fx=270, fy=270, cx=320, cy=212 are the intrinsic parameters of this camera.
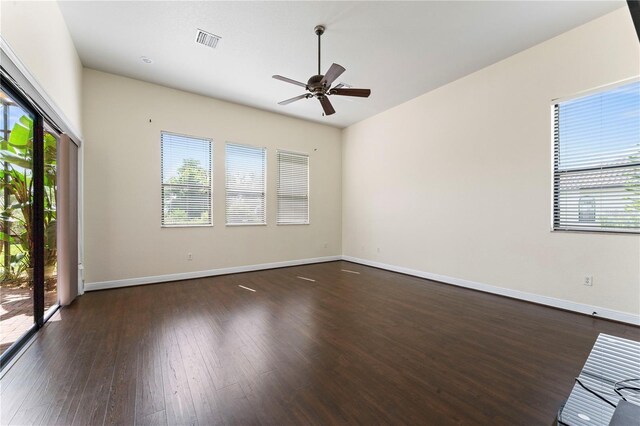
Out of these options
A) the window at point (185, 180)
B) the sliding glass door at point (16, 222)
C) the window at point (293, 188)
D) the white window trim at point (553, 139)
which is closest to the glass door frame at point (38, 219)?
the sliding glass door at point (16, 222)

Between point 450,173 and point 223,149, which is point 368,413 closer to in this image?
point 450,173

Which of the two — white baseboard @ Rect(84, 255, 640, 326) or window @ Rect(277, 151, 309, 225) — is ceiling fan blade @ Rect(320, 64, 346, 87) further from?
white baseboard @ Rect(84, 255, 640, 326)

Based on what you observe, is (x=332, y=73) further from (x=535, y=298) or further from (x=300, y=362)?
(x=535, y=298)

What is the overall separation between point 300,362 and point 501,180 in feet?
12.8

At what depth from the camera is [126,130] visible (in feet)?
Result: 14.9

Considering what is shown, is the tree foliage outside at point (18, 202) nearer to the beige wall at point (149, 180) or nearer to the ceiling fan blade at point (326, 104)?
the beige wall at point (149, 180)

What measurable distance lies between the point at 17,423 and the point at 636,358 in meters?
3.45

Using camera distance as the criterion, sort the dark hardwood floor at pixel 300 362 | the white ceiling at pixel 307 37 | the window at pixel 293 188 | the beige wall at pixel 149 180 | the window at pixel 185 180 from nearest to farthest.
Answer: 1. the dark hardwood floor at pixel 300 362
2. the white ceiling at pixel 307 37
3. the beige wall at pixel 149 180
4. the window at pixel 185 180
5. the window at pixel 293 188

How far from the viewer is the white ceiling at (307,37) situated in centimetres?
299

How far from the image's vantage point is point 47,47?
257 centimetres

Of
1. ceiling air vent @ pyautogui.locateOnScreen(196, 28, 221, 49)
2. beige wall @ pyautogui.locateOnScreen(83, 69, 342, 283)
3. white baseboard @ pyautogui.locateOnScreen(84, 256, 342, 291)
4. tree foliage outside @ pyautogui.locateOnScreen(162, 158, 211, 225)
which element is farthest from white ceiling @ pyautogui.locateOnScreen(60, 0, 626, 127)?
white baseboard @ pyautogui.locateOnScreen(84, 256, 342, 291)

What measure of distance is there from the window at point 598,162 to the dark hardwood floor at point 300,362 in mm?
1234

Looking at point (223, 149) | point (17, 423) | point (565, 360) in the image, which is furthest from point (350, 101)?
point (17, 423)

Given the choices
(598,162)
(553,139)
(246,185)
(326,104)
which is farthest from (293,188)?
(598,162)
